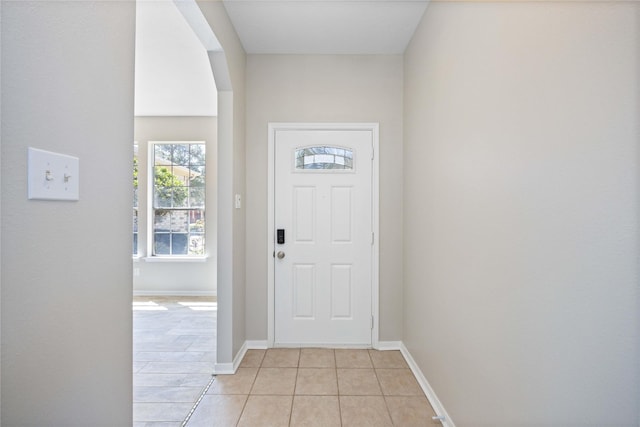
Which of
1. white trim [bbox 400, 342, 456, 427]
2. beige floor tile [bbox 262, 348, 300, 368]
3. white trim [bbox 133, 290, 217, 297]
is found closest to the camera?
white trim [bbox 400, 342, 456, 427]

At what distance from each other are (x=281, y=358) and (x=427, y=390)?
1.21m

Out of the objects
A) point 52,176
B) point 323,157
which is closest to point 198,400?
point 52,176

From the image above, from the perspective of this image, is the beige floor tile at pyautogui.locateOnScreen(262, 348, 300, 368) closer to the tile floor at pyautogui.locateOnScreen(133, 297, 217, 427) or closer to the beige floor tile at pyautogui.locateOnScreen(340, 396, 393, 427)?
the tile floor at pyautogui.locateOnScreen(133, 297, 217, 427)

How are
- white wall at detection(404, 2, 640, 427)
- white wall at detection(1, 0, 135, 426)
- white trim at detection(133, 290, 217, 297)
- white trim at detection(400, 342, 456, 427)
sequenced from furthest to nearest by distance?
white trim at detection(133, 290, 217, 297), white trim at detection(400, 342, 456, 427), white wall at detection(404, 2, 640, 427), white wall at detection(1, 0, 135, 426)

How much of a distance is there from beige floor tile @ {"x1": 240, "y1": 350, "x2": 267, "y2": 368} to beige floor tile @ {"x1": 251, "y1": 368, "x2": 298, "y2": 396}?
12 cm

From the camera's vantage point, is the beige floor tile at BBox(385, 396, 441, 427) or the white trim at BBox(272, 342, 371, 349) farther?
the white trim at BBox(272, 342, 371, 349)

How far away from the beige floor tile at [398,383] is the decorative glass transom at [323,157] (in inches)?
70.2

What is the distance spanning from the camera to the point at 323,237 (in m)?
3.05

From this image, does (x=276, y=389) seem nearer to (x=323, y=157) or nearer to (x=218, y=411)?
(x=218, y=411)

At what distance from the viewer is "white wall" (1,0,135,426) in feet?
2.41

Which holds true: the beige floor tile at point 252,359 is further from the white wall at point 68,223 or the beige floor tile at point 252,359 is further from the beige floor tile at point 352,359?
the white wall at point 68,223

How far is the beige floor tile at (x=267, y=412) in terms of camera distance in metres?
1.94

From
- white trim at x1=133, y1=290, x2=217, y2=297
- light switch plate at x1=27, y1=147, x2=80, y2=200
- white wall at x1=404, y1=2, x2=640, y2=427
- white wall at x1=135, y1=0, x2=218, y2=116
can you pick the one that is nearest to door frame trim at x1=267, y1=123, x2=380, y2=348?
white wall at x1=404, y1=2, x2=640, y2=427

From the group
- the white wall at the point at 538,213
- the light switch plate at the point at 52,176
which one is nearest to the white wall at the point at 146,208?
the white wall at the point at 538,213
